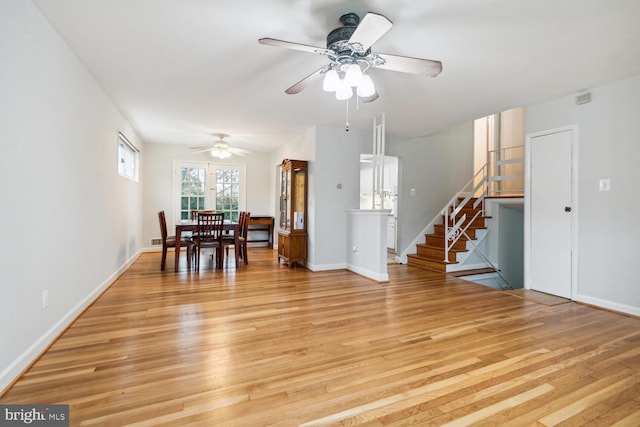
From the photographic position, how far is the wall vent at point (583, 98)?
10.9 feet

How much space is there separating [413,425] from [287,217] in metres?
4.28

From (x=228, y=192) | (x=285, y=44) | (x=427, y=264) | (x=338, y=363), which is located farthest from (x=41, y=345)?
(x=228, y=192)

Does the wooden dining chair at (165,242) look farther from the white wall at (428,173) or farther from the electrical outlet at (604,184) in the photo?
the electrical outlet at (604,184)

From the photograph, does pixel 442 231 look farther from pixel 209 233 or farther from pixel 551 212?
pixel 209 233

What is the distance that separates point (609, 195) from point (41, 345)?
204 inches

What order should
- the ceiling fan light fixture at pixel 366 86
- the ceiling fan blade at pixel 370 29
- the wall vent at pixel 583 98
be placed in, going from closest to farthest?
the ceiling fan blade at pixel 370 29 < the ceiling fan light fixture at pixel 366 86 < the wall vent at pixel 583 98

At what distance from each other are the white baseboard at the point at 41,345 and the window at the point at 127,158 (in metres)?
2.07

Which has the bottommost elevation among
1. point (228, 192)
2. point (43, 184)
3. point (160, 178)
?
point (43, 184)

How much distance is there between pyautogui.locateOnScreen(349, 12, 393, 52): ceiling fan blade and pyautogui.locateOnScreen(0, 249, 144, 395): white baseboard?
9.10 feet

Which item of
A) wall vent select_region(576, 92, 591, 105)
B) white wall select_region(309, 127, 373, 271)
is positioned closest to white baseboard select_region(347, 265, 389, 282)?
white wall select_region(309, 127, 373, 271)

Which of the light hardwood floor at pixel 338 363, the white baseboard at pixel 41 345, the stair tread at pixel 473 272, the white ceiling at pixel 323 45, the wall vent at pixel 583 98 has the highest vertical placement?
the white ceiling at pixel 323 45

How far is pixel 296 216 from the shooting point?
526cm

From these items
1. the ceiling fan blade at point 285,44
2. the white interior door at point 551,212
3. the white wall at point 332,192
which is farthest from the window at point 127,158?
the white interior door at point 551,212

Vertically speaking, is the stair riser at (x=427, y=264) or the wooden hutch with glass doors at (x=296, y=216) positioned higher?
the wooden hutch with glass doors at (x=296, y=216)
